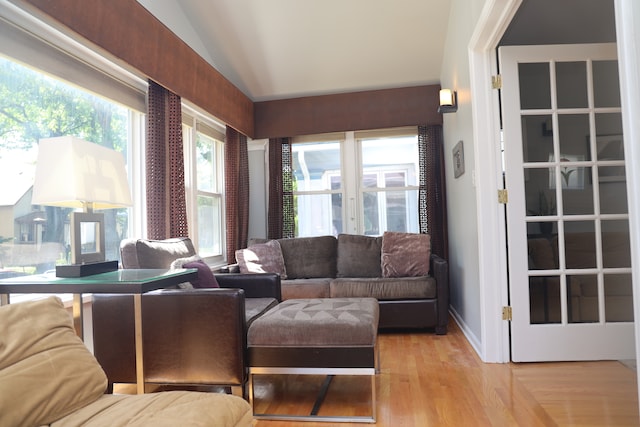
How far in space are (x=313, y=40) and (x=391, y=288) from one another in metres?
2.42

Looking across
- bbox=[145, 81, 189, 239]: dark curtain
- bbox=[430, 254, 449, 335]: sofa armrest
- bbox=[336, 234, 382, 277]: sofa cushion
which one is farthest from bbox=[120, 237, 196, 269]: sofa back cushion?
bbox=[430, 254, 449, 335]: sofa armrest

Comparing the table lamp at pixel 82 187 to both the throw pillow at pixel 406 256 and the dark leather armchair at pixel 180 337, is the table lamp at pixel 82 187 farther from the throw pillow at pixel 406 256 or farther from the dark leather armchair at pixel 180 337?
the throw pillow at pixel 406 256

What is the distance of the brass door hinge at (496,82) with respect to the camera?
2699mm

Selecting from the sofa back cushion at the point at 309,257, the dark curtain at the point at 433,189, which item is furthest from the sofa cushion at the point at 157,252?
the dark curtain at the point at 433,189

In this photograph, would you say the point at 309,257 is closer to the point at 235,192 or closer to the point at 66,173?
the point at 235,192

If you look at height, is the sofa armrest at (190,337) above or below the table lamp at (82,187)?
below

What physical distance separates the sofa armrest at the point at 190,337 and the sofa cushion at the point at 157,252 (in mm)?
306

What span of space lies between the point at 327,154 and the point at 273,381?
300cm

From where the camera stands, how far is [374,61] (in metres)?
4.23

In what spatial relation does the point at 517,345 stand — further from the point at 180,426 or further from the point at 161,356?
the point at 180,426

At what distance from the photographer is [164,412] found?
1131 mm

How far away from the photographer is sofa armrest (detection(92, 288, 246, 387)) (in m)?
2.00

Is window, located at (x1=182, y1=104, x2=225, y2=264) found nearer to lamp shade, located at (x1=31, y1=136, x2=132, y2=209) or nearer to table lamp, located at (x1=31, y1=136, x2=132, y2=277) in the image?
table lamp, located at (x1=31, y1=136, x2=132, y2=277)

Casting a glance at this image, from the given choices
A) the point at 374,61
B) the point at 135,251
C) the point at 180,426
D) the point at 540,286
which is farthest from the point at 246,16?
the point at 180,426
